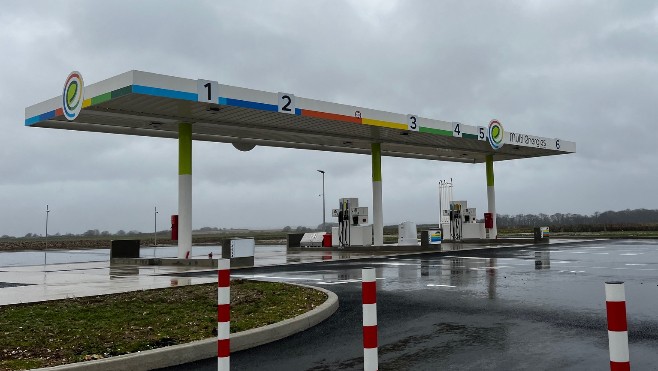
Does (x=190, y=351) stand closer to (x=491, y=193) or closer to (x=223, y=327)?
(x=223, y=327)

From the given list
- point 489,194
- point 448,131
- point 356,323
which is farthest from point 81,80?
point 489,194

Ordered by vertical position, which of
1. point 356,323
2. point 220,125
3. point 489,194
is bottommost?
point 356,323

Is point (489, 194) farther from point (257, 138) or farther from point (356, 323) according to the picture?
point (356, 323)

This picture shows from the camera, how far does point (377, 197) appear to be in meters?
29.7

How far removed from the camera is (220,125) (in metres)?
23.2

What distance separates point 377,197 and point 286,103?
10.5 meters

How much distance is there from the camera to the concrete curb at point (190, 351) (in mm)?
5559

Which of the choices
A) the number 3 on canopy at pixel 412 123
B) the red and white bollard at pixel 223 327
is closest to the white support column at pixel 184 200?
the number 3 on canopy at pixel 412 123

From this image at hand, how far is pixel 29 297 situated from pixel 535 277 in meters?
11.7

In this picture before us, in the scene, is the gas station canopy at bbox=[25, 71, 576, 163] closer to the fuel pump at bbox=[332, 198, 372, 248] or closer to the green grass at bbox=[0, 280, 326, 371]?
the fuel pump at bbox=[332, 198, 372, 248]

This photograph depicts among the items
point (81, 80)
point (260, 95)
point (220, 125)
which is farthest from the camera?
point (220, 125)

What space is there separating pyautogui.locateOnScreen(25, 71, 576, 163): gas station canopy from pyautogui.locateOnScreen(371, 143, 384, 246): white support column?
825mm

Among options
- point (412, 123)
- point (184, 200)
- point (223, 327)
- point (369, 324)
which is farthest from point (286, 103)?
point (369, 324)

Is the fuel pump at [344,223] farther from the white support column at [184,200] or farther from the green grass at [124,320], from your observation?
the green grass at [124,320]
